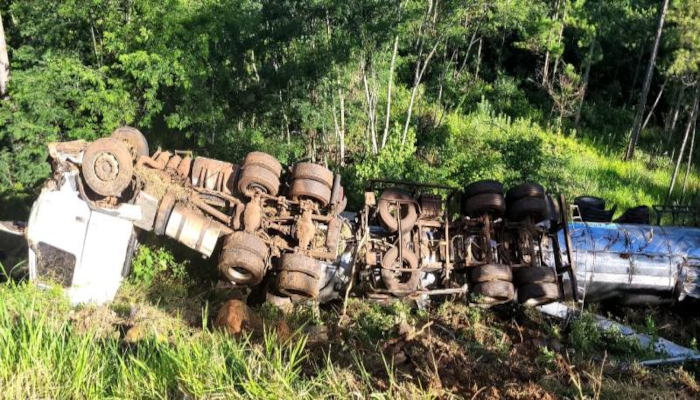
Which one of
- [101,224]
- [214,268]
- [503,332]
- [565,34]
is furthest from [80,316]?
[565,34]

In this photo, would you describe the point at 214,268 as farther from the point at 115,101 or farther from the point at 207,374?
the point at 207,374

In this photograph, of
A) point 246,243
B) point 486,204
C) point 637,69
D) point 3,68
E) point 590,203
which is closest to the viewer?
point 246,243

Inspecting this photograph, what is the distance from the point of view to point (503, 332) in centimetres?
689

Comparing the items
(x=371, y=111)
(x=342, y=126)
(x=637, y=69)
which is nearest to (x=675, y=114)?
(x=637, y=69)

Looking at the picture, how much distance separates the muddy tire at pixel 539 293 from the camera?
6.82 meters

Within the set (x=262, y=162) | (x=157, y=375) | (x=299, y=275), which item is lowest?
(x=157, y=375)

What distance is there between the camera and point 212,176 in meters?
6.98

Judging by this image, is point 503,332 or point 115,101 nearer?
point 503,332

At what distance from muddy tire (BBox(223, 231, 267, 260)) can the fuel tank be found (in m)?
3.60

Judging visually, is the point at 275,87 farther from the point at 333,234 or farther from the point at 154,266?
the point at 333,234

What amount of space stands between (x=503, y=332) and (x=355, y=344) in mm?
2220

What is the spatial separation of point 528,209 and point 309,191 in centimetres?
266

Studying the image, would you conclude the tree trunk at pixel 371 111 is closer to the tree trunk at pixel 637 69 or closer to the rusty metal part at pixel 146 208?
the rusty metal part at pixel 146 208

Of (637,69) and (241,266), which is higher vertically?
(637,69)
